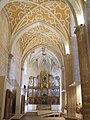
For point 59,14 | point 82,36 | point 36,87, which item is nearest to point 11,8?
point 59,14

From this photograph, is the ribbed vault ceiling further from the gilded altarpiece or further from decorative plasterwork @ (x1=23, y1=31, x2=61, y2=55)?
the gilded altarpiece

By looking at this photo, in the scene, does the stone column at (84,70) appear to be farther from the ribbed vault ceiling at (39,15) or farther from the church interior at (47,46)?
the ribbed vault ceiling at (39,15)

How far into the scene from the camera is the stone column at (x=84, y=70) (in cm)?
602

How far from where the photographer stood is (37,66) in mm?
25875

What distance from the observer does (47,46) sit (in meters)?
18.0

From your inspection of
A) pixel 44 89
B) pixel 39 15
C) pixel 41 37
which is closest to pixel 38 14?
pixel 39 15

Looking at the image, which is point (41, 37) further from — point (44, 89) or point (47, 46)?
point (44, 89)

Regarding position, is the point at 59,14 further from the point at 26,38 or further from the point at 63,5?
the point at 26,38

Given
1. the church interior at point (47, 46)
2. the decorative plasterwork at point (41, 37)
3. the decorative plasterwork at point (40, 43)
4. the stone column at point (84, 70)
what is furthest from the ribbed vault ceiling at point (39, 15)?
the stone column at point (84, 70)

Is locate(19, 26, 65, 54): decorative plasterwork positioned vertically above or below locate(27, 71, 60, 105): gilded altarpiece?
above

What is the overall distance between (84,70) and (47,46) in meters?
11.8

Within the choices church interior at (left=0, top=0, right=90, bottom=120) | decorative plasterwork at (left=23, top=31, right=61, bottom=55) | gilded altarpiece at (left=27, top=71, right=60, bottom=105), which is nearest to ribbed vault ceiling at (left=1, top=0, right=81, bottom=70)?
church interior at (left=0, top=0, right=90, bottom=120)

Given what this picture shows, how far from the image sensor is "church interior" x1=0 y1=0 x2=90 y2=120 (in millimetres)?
6859

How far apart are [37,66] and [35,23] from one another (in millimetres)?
14012
